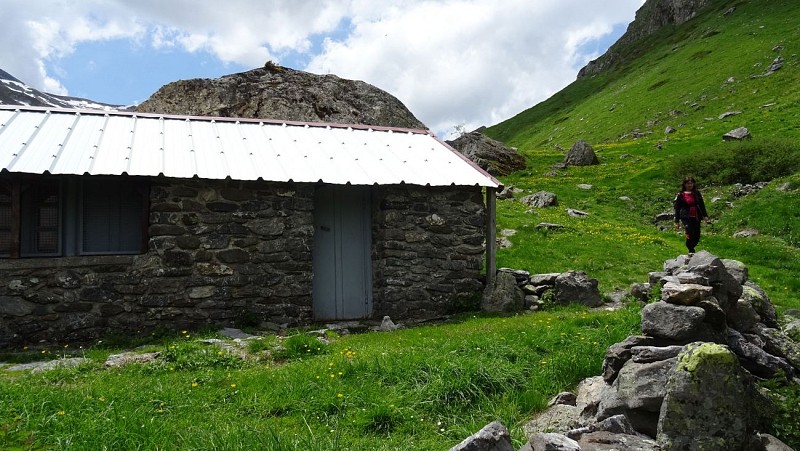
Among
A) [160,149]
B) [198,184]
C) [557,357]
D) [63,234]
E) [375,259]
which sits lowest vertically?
[557,357]

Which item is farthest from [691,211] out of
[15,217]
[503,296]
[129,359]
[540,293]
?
[15,217]

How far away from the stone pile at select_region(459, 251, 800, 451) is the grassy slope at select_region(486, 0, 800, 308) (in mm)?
5400

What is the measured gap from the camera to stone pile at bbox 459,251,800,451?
139 inches

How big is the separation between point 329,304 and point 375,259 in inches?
52.5

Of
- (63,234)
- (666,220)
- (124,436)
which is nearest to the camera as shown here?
(124,436)

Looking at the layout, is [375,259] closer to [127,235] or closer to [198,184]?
[198,184]

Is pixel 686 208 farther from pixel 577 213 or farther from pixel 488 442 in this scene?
pixel 488 442

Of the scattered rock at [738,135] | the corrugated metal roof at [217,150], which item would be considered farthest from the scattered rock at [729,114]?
the corrugated metal roof at [217,150]

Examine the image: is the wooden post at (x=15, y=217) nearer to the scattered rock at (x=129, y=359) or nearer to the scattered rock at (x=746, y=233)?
the scattered rock at (x=129, y=359)

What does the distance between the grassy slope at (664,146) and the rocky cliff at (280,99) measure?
6.60 metres

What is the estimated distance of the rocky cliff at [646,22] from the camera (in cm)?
8238

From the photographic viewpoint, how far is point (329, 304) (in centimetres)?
1080

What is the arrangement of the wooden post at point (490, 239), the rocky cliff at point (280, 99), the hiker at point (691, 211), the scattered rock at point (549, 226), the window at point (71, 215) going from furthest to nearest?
1. the rocky cliff at point (280, 99)
2. the scattered rock at point (549, 226)
3. the hiker at point (691, 211)
4. the wooden post at point (490, 239)
5. the window at point (71, 215)

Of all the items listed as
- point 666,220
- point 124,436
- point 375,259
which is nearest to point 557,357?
point 124,436
